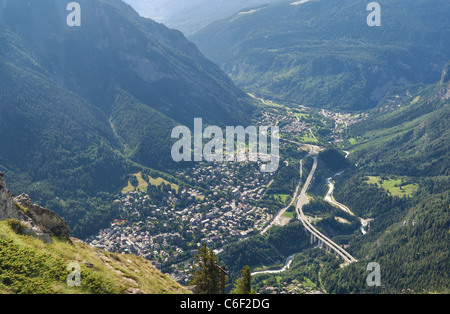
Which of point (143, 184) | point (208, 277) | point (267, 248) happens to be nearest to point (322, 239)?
point (267, 248)

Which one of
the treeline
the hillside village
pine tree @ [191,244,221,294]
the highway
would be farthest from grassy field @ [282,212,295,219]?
pine tree @ [191,244,221,294]

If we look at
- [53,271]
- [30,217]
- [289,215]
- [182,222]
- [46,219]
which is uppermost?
[30,217]

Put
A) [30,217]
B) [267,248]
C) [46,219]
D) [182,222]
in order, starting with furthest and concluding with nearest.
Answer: [182,222], [267,248], [46,219], [30,217]

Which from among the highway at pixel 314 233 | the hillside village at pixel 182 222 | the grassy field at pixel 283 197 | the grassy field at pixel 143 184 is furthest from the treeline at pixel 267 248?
the grassy field at pixel 143 184

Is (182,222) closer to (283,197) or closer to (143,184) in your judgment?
(143,184)

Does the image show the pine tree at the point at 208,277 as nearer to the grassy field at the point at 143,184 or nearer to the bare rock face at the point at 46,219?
the bare rock face at the point at 46,219
